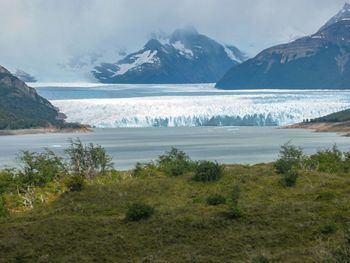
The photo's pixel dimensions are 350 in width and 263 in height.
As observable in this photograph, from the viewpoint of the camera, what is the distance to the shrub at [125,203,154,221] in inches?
1232

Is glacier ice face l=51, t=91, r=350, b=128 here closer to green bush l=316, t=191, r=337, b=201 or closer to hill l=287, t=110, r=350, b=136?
hill l=287, t=110, r=350, b=136

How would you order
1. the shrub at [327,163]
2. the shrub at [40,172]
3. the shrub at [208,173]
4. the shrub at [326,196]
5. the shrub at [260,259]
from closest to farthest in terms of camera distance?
the shrub at [260,259], the shrub at [326,196], the shrub at [208,173], the shrub at [40,172], the shrub at [327,163]

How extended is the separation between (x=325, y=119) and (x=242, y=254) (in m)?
155

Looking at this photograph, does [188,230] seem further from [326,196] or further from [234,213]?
[326,196]

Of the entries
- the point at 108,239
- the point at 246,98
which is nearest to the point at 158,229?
the point at 108,239

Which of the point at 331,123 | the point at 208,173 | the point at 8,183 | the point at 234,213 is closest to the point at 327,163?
the point at 208,173

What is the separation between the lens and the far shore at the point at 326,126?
544 feet

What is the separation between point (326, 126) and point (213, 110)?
31.7 metres

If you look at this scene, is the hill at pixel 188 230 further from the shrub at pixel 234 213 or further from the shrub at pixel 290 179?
the shrub at pixel 290 179

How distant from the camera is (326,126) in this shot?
172 meters

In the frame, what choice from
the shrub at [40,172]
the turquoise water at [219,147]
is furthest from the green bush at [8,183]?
the turquoise water at [219,147]

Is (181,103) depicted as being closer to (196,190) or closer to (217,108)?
(217,108)

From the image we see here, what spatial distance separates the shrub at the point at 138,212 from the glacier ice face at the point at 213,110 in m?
150

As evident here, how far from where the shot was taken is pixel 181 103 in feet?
626
